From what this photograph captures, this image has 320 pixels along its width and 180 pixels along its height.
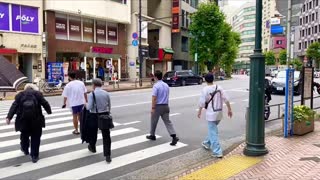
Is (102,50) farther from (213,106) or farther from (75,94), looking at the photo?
(213,106)

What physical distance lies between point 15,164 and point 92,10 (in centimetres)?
2873

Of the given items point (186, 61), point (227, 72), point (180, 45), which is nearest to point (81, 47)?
point (180, 45)

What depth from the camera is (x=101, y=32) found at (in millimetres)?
36594

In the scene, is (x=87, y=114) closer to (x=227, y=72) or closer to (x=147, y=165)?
(x=147, y=165)

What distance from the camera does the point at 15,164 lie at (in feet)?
23.3

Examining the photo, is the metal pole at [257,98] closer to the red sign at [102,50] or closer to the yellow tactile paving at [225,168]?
the yellow tactile paving at [225,168]

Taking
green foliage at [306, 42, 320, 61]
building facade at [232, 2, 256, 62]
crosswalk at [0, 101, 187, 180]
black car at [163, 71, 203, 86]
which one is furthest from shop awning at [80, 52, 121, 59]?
building facade at [232, 2, 256, 62]

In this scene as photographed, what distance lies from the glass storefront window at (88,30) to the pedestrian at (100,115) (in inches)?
1096

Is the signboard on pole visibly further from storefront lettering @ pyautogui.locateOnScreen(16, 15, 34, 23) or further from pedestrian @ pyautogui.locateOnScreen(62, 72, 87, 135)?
storefront lettering @ pyautogui.locateOnScreen(16, 15, 34, 23)

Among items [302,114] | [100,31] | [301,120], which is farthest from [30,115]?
[100,31]

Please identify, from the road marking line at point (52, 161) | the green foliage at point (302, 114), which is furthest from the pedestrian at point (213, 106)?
Result: the green foliage at point (302, 114)

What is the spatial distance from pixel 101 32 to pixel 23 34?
375 inches

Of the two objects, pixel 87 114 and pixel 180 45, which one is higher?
pixel 180 45

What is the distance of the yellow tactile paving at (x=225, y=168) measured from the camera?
20.3 feet
